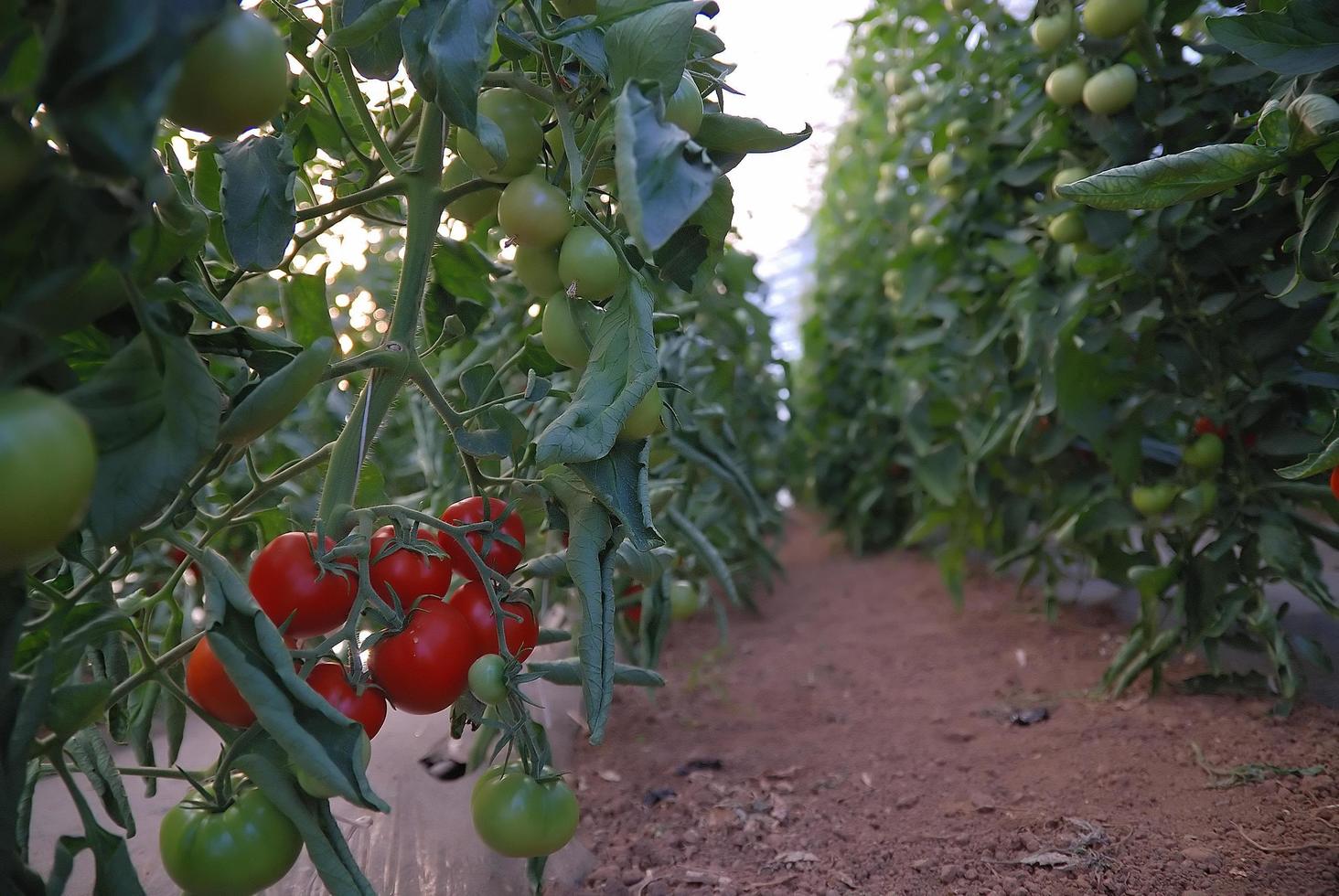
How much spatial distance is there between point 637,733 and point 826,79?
231cm

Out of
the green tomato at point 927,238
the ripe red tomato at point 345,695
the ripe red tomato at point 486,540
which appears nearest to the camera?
→ the ripe red tomato at point 345,695

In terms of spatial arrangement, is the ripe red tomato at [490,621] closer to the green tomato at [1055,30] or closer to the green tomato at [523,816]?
the green tomato at [523,816]

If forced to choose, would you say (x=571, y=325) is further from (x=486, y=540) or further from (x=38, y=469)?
(x=38, y=469)

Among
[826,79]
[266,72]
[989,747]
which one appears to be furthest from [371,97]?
[826,79]

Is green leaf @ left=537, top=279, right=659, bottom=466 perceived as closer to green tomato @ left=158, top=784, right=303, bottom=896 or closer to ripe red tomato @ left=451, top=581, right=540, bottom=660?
ripe red tomato @ left=451, top=581, right=540, bottom=660

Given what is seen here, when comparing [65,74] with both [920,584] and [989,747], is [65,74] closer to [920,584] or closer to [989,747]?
[989,747]

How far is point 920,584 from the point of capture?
2420mm

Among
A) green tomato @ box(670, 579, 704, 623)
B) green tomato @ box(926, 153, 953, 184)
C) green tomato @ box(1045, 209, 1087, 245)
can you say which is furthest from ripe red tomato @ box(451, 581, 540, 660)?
green tomato @ box(926, 153, 953, 184)

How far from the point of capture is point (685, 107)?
57 centimetres

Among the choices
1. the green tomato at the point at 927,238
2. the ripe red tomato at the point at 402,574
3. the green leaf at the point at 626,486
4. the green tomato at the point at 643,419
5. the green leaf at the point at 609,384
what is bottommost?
the green tomato at the point at 927,238

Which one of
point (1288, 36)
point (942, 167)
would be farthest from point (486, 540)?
point (942, 167)

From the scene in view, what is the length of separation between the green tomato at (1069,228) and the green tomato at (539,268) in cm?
99

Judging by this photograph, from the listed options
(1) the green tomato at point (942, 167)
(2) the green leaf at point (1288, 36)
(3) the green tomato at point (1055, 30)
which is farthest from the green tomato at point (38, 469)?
(1) the green tomato at point (942, 167)

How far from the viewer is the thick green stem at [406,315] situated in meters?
0.62
